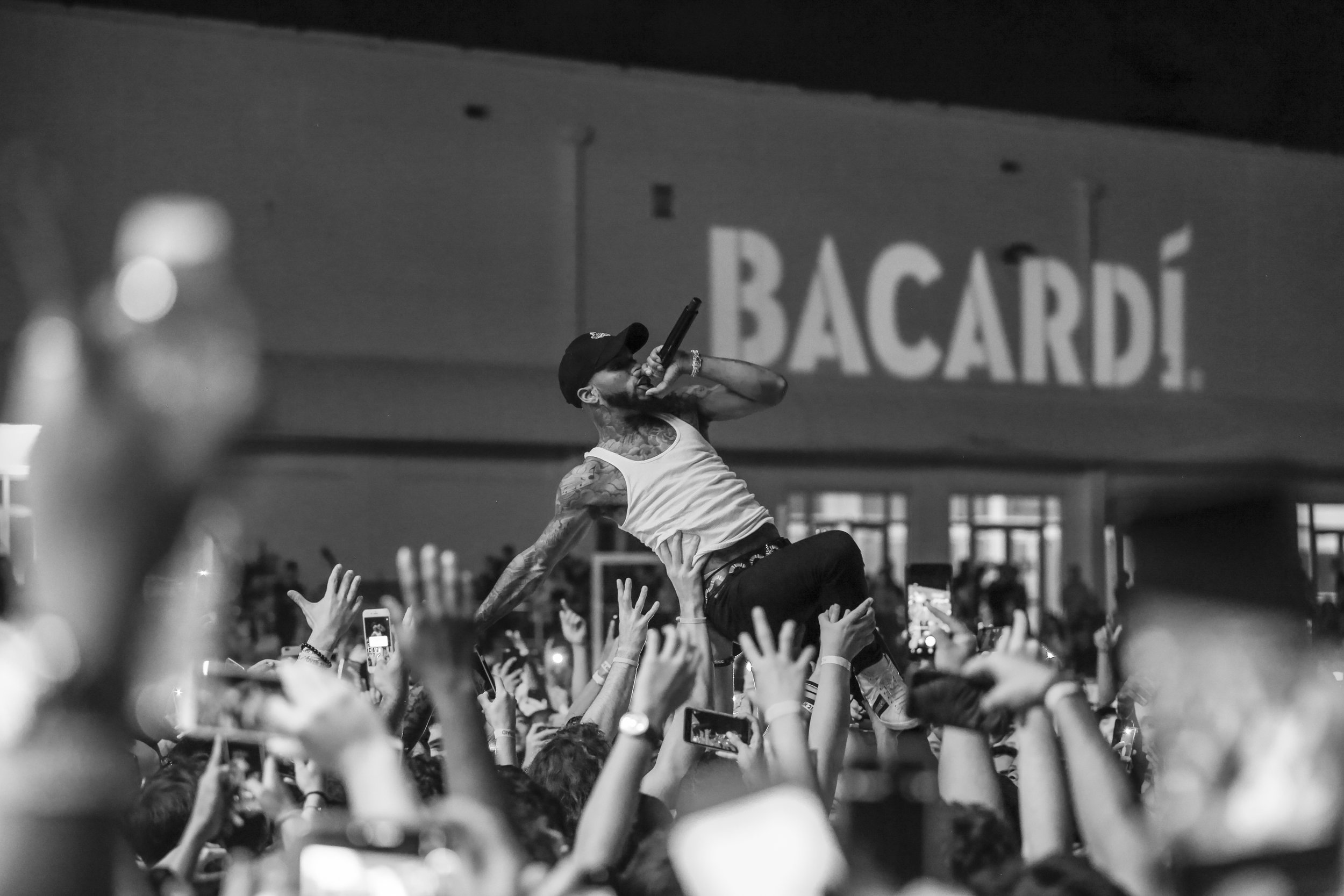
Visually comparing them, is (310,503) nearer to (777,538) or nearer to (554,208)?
(554,208)

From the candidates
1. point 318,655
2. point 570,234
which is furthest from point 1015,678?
point 570,234

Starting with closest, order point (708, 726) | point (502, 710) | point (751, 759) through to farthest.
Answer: point (708, 726) < point (751, 759) < point (502, 710)

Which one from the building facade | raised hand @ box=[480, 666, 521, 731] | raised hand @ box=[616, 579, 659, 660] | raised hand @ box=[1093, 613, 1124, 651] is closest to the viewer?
raised hand @ box=[480, 666, 521, 731]

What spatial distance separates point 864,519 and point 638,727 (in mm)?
17045

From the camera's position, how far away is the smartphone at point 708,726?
9.23 ft

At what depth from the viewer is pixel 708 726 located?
2.83 metres

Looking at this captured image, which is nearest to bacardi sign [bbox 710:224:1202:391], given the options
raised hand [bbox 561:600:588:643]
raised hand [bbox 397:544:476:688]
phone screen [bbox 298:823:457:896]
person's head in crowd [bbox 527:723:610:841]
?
A: raised hand [bbox 561:600:588:643]

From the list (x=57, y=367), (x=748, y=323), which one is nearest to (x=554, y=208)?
(x=748, y=323)

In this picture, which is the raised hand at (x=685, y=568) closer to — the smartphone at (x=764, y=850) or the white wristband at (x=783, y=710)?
the white wristband at (x=783, y=710)

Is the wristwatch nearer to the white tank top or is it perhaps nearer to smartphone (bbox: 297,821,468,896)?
smartphone (bbox: 297,821,468,896)

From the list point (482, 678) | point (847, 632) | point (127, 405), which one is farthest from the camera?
point (482, 678)

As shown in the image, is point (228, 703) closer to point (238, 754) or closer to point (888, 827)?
point (888, 827)

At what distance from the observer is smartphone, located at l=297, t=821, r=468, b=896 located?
192cm

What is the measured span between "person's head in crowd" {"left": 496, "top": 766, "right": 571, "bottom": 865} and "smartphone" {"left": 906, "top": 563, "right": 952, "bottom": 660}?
195 centimetres
